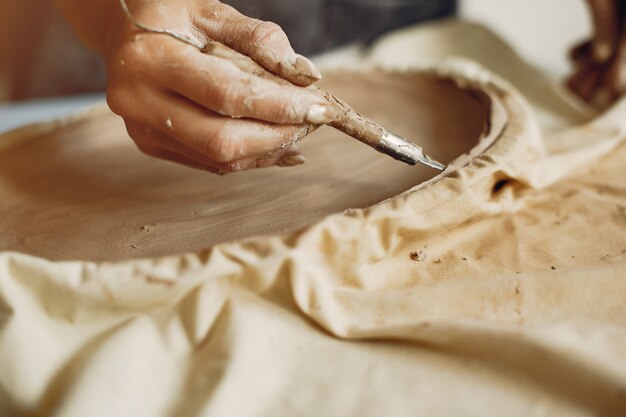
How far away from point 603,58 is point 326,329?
1.06 metres

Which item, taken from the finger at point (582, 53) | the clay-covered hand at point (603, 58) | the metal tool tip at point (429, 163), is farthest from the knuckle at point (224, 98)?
the finger at point (582, 53)

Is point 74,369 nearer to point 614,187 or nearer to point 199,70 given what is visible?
point 199,70

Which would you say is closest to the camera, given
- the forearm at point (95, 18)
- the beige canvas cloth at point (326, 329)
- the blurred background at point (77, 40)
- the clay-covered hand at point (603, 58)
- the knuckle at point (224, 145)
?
the beige canvas cloth at point (326, 329)

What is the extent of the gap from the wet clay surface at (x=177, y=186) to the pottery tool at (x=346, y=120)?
0.04 m

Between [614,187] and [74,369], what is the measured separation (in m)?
0.69

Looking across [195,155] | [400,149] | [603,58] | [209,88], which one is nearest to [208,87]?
[209,88]

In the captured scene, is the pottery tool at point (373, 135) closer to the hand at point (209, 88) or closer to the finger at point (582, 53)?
the hand at point (209, 88)

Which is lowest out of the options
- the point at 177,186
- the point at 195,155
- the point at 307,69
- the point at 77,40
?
the point at 77,40

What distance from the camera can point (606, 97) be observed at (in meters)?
1.27

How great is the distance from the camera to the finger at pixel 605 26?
4.26 ft

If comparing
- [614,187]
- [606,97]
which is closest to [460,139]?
[614,187]

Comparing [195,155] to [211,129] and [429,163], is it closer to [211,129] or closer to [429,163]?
[211,129]

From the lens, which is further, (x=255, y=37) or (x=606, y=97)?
(x=606, y=97)

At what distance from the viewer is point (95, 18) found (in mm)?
814
